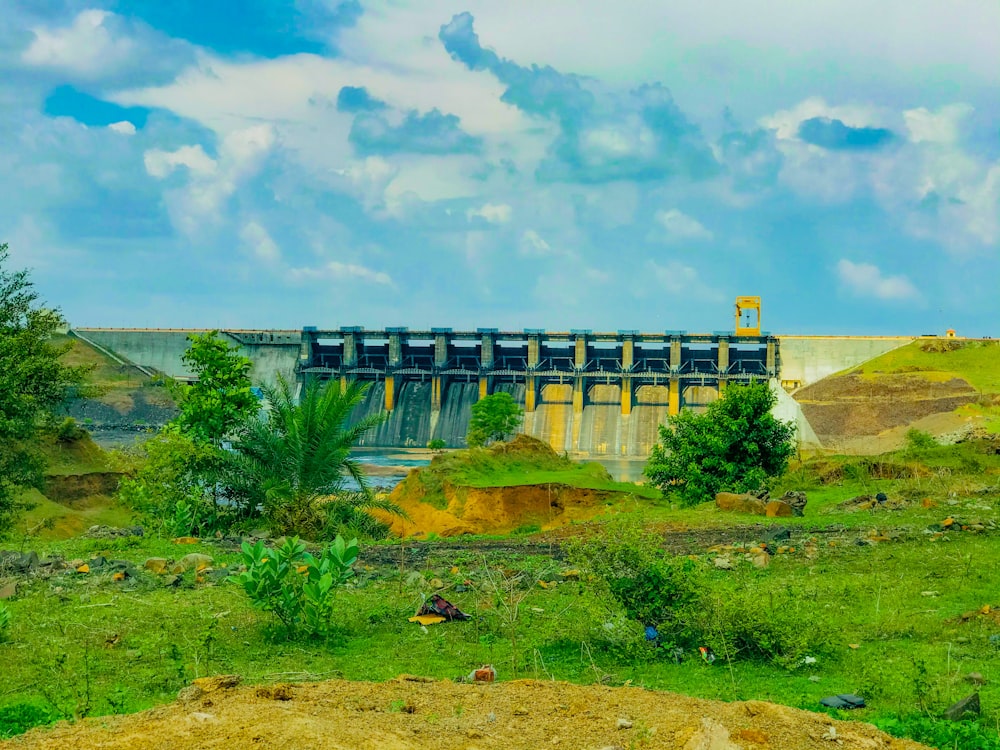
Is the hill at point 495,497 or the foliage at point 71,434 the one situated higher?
the foliage at point 71,434

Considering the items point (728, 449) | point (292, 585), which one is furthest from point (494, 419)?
point (292, 585)

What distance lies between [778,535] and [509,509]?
12624 mm

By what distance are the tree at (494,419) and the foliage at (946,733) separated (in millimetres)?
51271

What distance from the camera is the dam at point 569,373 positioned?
67875 mm

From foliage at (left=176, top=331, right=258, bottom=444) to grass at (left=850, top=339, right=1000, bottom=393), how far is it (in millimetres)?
46342

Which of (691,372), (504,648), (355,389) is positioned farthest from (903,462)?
(691,372)

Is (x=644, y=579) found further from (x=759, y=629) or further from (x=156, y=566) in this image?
(x=156, y=566)

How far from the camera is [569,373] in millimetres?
69375

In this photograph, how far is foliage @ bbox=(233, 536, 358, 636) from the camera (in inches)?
364

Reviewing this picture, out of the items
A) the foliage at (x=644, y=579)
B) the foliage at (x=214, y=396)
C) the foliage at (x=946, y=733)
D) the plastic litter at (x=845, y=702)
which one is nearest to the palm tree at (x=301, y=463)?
the foliage at (x=214, y=396)

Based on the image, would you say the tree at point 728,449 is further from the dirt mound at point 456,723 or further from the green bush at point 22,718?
the green bush at point 22,718

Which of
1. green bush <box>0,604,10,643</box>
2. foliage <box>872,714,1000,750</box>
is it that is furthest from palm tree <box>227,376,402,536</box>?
foliage <box>872,714,1000,750</box>

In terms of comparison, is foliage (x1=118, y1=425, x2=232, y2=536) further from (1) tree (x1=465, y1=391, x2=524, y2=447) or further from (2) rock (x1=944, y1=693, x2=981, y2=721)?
(1) tree (x1=465, y1=391, x2=524, y2=447)

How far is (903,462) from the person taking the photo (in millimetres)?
30250
